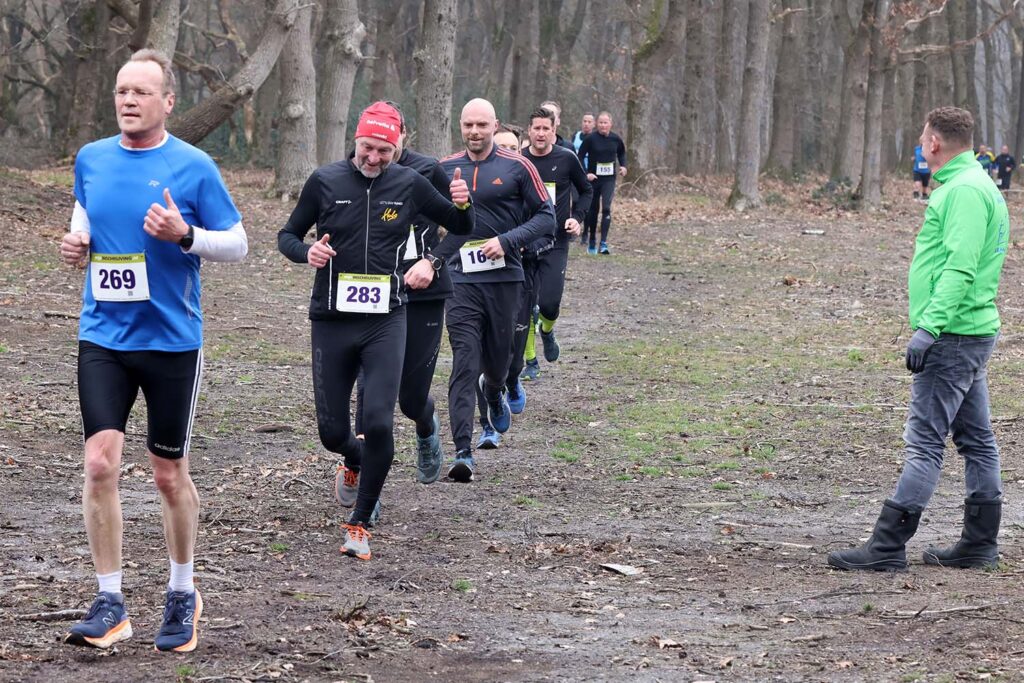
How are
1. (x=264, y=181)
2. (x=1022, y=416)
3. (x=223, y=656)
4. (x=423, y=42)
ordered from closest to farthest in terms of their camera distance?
1. (x=223, y=656)
2. (x=1022, y=416)
3. (x=423, y=42)
4. (x=264, y=181)

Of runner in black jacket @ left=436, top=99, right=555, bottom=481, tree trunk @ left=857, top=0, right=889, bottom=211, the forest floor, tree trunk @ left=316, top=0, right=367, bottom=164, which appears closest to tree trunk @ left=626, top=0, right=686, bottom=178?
tree trunk @ left=857, top=0, right=889, bottom=211

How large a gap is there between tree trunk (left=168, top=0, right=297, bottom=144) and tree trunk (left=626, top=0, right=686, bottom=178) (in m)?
11.2

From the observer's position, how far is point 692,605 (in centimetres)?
641

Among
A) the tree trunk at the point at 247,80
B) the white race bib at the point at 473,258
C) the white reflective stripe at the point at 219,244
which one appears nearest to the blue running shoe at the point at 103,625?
the white reflective stripe at the point at 219,244

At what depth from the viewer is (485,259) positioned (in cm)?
906

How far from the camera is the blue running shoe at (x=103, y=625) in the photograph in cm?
524

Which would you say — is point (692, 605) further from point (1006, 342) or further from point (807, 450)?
point (1006, 342)

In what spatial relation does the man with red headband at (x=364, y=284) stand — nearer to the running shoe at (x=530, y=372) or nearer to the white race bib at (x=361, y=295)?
the white race bib at (x=361, y=295)

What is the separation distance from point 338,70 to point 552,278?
1424 cm

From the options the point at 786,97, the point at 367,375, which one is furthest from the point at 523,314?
the point at 786,97

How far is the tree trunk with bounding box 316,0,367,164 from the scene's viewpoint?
25109 millimetres

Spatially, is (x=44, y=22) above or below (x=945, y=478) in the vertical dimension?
above

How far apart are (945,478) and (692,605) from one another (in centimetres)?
334

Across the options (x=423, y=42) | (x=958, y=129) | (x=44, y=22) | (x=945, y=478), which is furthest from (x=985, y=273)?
(x=44, y=22)
